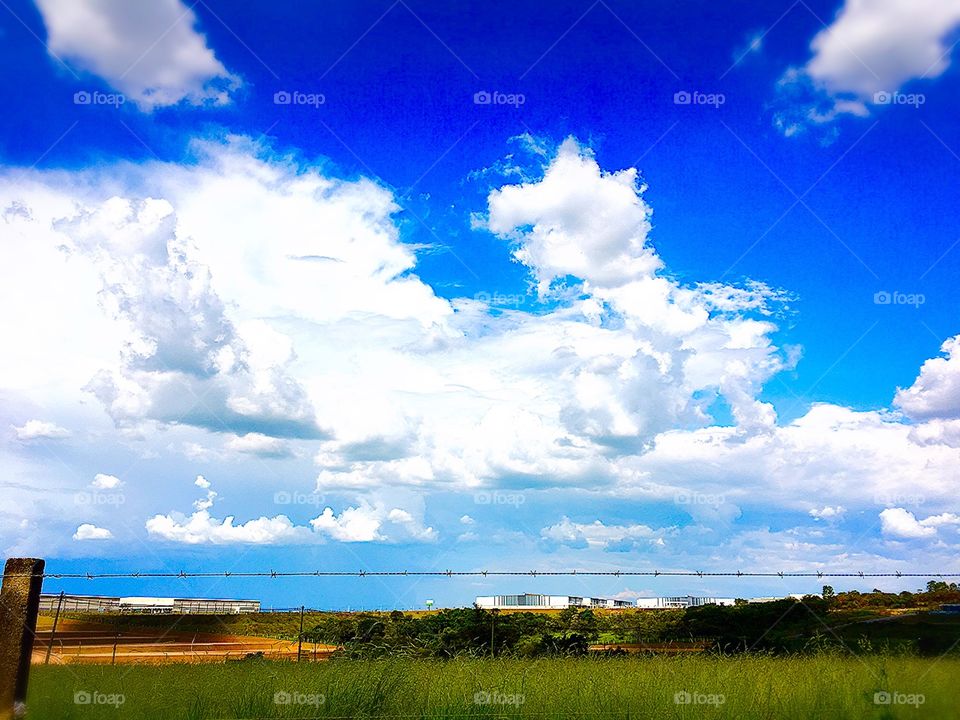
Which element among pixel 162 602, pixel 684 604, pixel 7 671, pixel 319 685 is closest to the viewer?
pixel 7 671

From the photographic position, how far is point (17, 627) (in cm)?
657

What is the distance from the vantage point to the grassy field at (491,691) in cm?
703

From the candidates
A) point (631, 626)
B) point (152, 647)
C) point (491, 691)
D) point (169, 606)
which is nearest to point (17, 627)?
point (491, 691)

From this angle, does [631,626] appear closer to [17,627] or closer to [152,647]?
[152,647]

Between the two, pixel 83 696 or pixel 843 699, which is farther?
pixel 843 699

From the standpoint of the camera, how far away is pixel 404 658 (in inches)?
337

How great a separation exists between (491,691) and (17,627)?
13.0 ft

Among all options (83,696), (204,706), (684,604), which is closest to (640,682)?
(204,706)

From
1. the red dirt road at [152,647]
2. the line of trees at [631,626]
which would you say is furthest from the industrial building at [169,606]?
the line of trees at [631,626]

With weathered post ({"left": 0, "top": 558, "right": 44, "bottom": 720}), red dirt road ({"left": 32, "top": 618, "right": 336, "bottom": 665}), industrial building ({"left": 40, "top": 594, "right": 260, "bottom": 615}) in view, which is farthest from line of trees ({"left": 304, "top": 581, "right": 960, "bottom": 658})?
industrial building ({"left": 40, "top": 594, "right": 260, "bottom": 615})

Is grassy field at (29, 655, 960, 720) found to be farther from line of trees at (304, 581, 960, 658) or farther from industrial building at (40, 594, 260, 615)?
industrial building at (40, 594, 260, 615)

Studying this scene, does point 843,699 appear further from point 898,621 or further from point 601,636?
point 601,636

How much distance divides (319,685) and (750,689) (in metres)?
4.02

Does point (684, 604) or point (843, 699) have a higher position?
point (684, 604)
